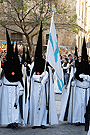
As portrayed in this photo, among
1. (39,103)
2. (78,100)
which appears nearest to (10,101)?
(39,103)

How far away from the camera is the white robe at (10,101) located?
7855 millimetres

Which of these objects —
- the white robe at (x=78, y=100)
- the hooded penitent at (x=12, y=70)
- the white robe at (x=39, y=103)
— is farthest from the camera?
the white robe at (x=78, y=100)

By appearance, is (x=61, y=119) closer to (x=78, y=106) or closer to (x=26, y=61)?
(x=78, y=106)

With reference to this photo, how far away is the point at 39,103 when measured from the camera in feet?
26.3

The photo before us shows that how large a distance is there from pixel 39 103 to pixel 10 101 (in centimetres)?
73

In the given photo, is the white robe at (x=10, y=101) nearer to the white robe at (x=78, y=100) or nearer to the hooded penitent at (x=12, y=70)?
the hooded penitent at (x=12, y=70)

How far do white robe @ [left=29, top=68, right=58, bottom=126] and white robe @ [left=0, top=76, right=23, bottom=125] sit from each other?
381 mm

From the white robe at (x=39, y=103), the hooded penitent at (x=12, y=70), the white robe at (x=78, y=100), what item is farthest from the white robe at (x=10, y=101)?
the white robe at (x=78, y=100)

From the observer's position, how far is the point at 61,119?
8641 millimetres

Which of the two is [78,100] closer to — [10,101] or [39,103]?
[39,103]

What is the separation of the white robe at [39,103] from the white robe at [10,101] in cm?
38

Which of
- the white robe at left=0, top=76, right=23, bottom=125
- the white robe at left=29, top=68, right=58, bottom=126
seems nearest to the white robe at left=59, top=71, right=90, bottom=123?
the white robe at left=29, top=68, right=58, bottom=126

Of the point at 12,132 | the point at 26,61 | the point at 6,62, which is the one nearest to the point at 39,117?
the point at 12,132

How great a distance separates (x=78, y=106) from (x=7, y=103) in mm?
1896
